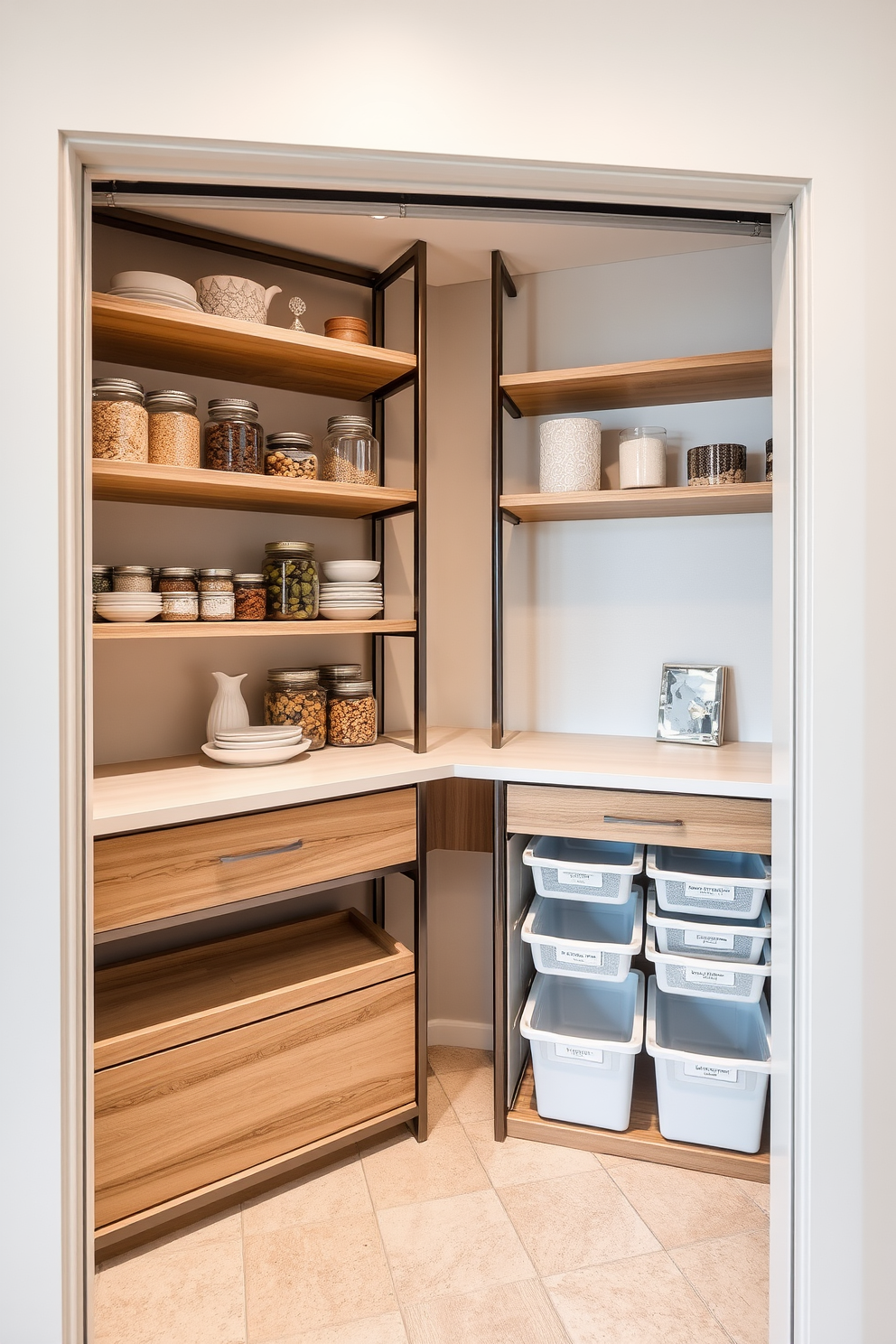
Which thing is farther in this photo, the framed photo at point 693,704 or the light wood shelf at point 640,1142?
the framed photo at point 693,704

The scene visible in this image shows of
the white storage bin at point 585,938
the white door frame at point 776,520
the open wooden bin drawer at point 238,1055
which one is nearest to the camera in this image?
the white door frame at point 776,520

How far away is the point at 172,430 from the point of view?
1.70m

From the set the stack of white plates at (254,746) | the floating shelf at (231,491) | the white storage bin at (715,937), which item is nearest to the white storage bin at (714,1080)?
the white storage bin at (715,937)

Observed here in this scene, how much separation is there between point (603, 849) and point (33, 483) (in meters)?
1.66

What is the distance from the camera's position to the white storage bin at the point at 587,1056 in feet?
6.23

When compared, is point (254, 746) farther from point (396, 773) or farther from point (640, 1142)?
point (640, 1142)

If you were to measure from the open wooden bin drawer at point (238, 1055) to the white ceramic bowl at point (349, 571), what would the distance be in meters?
0.95

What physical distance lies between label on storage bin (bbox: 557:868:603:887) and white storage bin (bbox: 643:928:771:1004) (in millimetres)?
200

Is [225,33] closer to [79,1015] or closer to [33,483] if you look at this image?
[33,483]

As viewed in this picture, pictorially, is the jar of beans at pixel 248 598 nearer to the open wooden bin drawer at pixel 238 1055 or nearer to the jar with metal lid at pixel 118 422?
the jar with metal lid at pixel 118 422

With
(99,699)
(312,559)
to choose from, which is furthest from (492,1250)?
(312,559)

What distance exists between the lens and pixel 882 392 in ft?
3.58

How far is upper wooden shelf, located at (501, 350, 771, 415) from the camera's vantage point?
1.86 metres

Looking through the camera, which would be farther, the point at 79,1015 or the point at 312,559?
the point at 312,559
